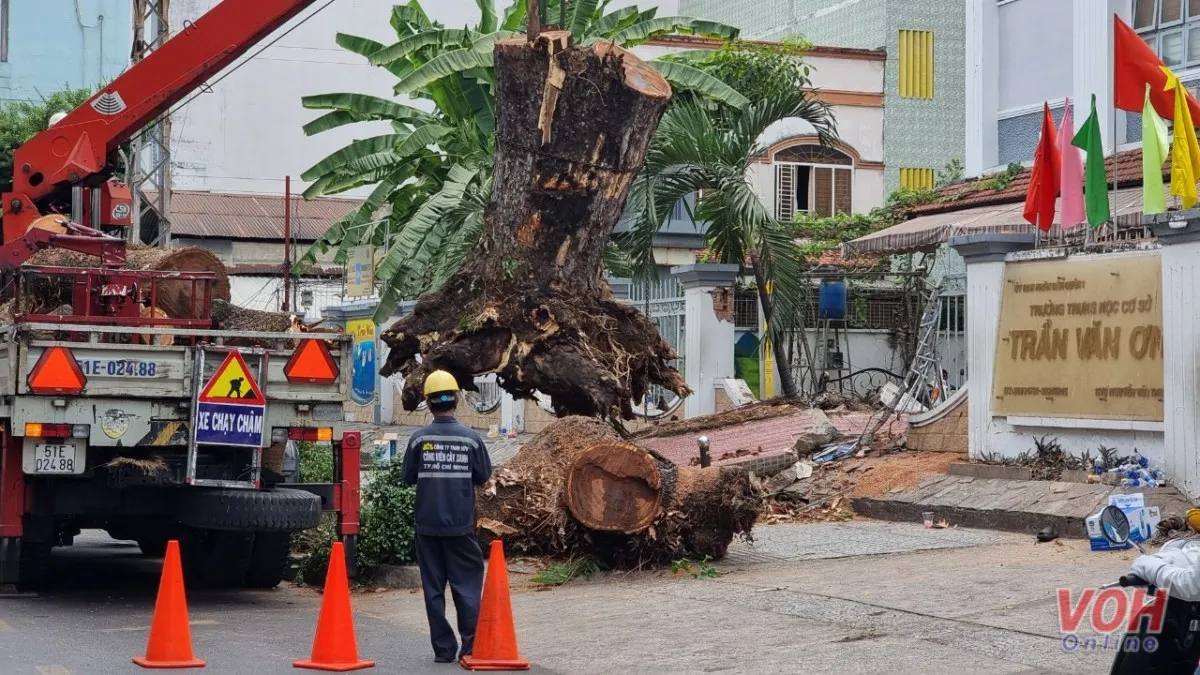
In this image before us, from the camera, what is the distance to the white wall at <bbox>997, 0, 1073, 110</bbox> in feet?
58.4

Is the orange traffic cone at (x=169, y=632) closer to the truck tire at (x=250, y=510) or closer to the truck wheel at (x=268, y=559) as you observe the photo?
the truck tire at (x=250, y=510)

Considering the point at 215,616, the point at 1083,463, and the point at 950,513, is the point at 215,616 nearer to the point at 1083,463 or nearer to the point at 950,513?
the point at 950,513

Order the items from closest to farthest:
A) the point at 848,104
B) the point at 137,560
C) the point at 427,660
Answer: the point at 427,660, the point at 137,560, the point at 848,104

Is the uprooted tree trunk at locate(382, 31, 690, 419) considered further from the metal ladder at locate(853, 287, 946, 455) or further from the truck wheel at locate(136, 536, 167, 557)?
the metal ladder at locate(853, 287, 946, 455)

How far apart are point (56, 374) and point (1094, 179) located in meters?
8.47

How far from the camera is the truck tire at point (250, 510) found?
970 cm

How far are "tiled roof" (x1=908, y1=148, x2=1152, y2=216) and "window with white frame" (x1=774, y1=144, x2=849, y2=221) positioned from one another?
15.4m

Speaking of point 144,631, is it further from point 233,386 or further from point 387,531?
point 387,531

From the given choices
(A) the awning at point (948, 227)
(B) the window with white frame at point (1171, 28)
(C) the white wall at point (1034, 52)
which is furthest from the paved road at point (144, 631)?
(C) the white wall at point (1034, 52)

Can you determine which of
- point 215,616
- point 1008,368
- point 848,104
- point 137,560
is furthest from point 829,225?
point 215,616

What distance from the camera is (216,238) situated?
3788cm

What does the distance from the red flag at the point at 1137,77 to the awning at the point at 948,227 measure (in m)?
1.93

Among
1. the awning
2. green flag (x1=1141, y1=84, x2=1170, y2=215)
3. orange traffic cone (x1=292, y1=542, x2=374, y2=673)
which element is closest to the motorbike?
orange traffic cone (x1=292, y1=542, x2=374, y2=673)

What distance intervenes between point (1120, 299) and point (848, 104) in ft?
80.2
